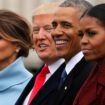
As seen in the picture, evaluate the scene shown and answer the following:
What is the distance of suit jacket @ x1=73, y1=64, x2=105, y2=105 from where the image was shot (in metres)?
2.88

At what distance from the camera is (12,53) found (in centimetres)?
418

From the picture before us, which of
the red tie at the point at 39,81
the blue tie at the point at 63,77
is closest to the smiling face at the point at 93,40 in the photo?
the blue tie at the point at 63,77

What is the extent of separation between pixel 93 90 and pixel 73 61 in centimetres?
43

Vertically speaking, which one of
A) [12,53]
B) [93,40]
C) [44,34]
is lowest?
[12,53]

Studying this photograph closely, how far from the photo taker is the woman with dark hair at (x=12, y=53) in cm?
411

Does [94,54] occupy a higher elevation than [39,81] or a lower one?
higher

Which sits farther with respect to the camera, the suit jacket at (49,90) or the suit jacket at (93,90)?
the suit jacket at (49,90)

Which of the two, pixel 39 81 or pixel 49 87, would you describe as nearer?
Result: pixel 49 87

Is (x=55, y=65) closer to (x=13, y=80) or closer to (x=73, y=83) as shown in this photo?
(x=73, y=83)

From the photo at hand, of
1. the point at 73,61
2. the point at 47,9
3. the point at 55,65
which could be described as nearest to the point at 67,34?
the point at 73,61

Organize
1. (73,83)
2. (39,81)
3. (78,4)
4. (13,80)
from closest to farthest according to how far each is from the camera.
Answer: (73,83) → (78,4) → (39,81) → (13,80)

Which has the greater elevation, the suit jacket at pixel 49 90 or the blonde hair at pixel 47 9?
the blonde hair at pixel 47 9

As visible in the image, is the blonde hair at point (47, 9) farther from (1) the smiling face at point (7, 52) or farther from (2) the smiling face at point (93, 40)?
(2) the smiling face at point (93, 40)

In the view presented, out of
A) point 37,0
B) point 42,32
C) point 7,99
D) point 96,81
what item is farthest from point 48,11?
point 37,0
